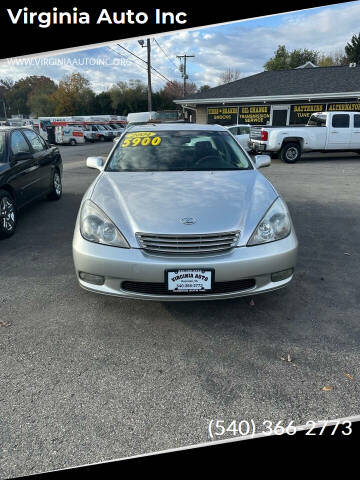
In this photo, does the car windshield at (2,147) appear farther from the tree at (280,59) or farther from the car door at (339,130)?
the tree at (280,59)

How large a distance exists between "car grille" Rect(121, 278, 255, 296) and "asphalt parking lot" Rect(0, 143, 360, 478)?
37 cm

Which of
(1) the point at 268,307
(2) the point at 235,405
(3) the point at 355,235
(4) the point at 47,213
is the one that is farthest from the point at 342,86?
(2) the point at 235,405

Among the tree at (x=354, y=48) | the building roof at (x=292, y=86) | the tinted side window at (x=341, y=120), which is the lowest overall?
the tinted side window at (x=341, y=120)

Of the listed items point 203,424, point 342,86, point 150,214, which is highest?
point 342,86

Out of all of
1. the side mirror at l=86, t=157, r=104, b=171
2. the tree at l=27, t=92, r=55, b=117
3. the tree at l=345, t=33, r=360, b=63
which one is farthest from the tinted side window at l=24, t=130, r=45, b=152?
the tree at l=27, t=92, r=55, b=117

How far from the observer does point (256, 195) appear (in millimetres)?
3010

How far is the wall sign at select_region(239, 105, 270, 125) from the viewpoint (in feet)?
66.7

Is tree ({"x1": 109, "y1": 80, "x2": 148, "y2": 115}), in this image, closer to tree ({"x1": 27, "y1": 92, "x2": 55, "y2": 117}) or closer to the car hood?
tree ({"x1": 27, "y1": 92, "x2": 55, "y2": 117})

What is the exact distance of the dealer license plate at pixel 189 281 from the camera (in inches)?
95.4

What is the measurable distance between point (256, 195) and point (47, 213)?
4430 mm

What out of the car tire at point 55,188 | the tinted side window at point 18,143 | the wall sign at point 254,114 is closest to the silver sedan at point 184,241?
→ the tinted side window at point 18,143

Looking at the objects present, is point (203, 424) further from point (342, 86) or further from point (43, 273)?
point (342, 86)

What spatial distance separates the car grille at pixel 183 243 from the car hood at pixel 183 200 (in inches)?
1.5

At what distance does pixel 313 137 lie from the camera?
13305 mm
